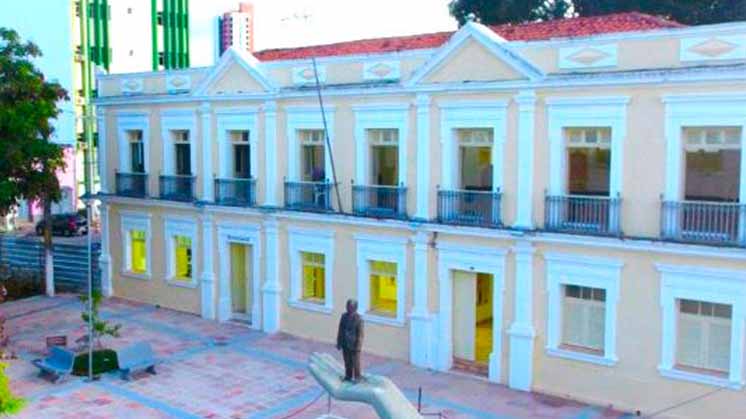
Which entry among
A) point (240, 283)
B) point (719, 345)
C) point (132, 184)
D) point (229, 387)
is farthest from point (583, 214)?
point (132, 184)

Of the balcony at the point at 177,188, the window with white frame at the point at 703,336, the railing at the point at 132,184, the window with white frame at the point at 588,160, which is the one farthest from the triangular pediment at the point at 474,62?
the railing at the point at 132,184

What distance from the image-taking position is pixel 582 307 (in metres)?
17.5

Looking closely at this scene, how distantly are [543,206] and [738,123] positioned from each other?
13.8ft

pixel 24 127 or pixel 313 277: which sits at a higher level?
pixel 24 127

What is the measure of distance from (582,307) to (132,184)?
599 inches

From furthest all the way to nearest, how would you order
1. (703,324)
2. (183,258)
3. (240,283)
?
(183,258) < (240,283) < (703,324)

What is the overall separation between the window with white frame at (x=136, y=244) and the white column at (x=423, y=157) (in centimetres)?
1047

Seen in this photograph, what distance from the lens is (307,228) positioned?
22.1m

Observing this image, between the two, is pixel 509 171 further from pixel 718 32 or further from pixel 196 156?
pixel 196 156

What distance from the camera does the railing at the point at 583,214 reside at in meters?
16.7

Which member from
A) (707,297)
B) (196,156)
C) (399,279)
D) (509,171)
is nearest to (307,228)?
(399,279)

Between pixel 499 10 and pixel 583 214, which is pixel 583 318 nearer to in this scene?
pixel 583 214

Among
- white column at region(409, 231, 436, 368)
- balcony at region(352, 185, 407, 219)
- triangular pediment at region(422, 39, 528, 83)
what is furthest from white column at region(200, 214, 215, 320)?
triangular pediment at region(422, 39, 528, 83)

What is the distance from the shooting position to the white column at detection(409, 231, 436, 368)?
19656 millimetres
